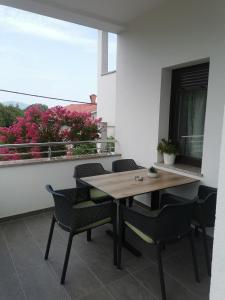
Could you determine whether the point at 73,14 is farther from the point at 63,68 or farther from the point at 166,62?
the point at 63,68

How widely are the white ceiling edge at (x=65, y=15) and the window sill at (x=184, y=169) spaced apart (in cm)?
233

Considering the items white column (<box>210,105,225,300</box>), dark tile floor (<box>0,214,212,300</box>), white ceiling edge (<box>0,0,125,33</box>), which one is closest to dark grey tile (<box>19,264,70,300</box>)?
dark tile floor (<box>0,214,212,300</box>)

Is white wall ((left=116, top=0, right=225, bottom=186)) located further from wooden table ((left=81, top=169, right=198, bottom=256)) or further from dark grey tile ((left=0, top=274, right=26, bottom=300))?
dark grey tile ((left=0, top=274, right=26, bottom=300))

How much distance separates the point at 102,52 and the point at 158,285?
18.5 feet

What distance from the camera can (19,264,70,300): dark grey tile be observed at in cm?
177

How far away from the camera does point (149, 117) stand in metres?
3.37

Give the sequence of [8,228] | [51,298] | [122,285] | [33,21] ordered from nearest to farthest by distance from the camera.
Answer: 1. [51,298]
2. [122,285]
3. [8,228]
4. [33,21]

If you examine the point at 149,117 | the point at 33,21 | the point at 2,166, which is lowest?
the point at 2,166

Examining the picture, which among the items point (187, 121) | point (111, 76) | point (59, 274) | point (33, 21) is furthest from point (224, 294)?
point (111, 76)

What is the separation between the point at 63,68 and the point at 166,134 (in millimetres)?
5918

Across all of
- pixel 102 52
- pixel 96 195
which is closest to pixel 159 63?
pixel 96 195

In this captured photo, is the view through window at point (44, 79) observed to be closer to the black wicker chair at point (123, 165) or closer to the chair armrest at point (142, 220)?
the black wicker chair at point (123, 165)

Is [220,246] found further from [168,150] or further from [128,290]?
[168,150]

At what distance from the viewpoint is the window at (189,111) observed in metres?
2.91
